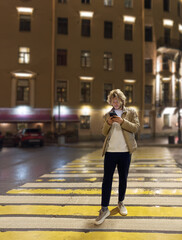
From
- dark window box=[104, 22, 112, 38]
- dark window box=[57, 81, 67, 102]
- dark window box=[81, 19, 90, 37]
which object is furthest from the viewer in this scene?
dark window box=[104, 22, 112, 38]

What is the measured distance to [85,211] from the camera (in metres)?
4.62

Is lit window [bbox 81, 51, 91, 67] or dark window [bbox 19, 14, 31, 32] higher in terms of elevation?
dark window [bbox 19, 14, 31, 32]

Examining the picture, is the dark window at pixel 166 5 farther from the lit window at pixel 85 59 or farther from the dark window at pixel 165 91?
the lit window at pixel 85 59

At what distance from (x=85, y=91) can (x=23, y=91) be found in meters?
7.23

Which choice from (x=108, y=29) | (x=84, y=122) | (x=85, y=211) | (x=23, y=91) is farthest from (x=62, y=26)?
(x=85, y=211)

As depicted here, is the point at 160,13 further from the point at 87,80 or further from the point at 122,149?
the point at 122,149

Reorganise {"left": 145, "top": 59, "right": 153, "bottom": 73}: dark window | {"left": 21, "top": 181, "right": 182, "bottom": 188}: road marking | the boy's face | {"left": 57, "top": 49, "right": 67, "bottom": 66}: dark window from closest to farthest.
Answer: the boy's face → {"left": 21, "top": 181, "right": 182, "bottom": 188}: road marking → {"left": 57, "top": 49, "right": 67, "bottom": 66}: dark window → {"left": 145, "top": 59, "right": 153, "bottom": 73}: dark window

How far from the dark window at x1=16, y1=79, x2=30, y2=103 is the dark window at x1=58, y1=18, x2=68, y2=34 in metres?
7.29

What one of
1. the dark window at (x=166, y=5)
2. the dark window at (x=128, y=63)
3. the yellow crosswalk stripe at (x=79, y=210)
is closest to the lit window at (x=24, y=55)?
the dark window at (x=128, y=63)

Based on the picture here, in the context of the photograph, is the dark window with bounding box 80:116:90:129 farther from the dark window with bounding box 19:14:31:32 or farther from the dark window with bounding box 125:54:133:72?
the dark window with bounding box 19:14:31:32

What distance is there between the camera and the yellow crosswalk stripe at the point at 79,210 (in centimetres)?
447

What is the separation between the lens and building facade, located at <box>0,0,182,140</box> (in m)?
28.7


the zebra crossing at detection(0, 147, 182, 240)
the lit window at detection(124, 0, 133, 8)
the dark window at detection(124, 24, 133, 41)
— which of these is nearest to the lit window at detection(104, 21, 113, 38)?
the dark window at detection(124, 24, 133, 41)

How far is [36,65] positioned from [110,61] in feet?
29.6
